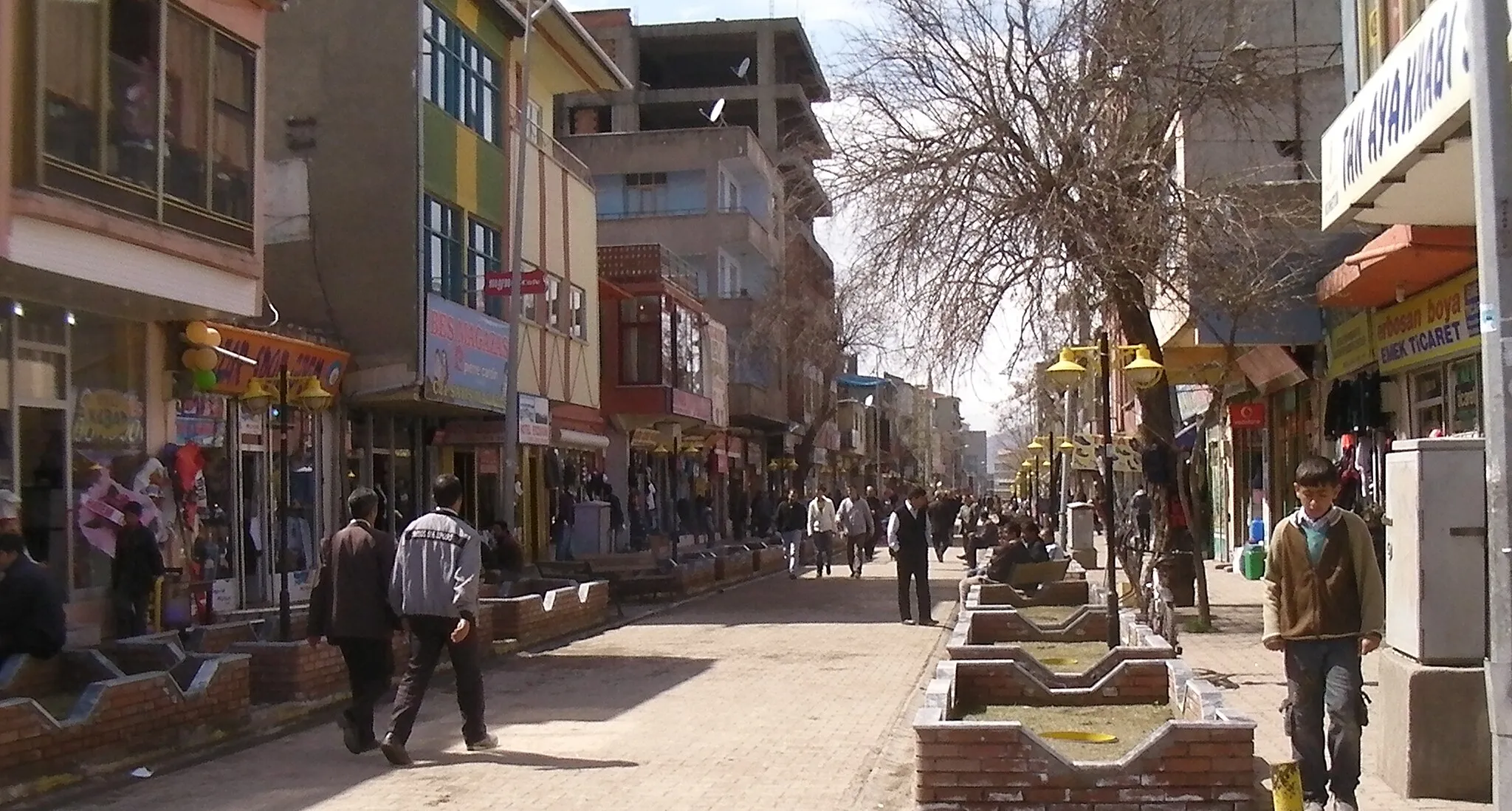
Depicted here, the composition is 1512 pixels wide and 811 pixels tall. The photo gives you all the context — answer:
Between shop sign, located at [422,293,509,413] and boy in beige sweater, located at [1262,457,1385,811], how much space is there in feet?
61.7

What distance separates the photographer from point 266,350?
22000 mm

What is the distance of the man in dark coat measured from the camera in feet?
33.6

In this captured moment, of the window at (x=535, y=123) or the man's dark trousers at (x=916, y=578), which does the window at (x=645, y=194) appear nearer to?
the window at (x=535, y=123)

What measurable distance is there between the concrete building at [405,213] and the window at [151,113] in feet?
24.3

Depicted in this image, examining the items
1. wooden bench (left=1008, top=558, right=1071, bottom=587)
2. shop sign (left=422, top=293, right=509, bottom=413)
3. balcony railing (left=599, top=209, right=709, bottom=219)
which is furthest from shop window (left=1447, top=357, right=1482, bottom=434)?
balcony railing (left=599, top=209, right=709, bottom=219)

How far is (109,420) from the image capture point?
18.3 m

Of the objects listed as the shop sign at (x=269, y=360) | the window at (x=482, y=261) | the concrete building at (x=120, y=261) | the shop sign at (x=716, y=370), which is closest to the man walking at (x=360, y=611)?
the concrete building at (x=120, y=261)

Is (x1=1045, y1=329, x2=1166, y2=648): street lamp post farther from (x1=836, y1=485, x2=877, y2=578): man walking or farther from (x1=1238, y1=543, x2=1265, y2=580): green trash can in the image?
(x1=836, y1=485, x2=877, y2=578): man walking

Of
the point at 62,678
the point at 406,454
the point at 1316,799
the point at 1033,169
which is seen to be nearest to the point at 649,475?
the point at 406,454

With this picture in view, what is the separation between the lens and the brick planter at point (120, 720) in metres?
9.18

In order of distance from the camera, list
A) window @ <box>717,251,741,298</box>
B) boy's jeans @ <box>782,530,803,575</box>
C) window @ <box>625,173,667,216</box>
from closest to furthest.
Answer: boy's jeans @ <box>782,530,803,575</box> < window @ <box>625,173,667,216</box> < window @ <box>717,251,741,298</box>

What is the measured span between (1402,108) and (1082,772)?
5.23 m

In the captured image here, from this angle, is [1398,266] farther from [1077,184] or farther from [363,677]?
[363,677]

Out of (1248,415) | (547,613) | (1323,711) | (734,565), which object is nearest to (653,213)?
(734,565)
